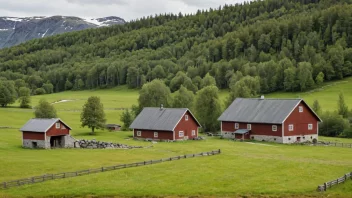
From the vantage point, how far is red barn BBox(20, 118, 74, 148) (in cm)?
6956

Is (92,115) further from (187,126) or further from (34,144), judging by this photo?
(34,144)

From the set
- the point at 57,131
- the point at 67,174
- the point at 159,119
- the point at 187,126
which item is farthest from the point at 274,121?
the point at 67,174

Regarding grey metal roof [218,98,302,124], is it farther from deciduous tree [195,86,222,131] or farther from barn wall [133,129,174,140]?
barn wall [133,129,174,140]

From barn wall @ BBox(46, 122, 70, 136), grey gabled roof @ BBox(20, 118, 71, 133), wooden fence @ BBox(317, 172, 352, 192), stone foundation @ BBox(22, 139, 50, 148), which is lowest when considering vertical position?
wooden fence @ BBox(317, 172, 352, 192)

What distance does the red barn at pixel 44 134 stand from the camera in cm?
6956

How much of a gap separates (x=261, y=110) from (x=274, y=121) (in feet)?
16.6

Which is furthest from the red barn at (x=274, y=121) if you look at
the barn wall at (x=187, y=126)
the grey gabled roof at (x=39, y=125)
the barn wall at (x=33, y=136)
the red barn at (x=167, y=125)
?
the barn wall at (x=33, y=136)

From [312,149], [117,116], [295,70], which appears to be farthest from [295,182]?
[295,70]

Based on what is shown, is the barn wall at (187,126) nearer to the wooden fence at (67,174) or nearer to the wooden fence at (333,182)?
the wooden fence at (67,174)

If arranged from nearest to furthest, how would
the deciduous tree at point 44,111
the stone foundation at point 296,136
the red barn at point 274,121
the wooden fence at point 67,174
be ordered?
the wooden fence at point 67,174
the stone foundation at point 296,136
the red barn at point 274,121
the deciduous tree at point 44,111

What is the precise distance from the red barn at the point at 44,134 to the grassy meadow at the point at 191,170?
248 centimetres

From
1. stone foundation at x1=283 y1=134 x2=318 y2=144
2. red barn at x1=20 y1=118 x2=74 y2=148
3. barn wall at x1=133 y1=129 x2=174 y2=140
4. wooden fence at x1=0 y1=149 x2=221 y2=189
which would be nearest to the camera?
wooden fence at x1=0 y1=149 x2=221 y2=189

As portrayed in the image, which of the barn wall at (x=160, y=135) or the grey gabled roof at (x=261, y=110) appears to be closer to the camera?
the grey gabled roof at (x=261, y=110)

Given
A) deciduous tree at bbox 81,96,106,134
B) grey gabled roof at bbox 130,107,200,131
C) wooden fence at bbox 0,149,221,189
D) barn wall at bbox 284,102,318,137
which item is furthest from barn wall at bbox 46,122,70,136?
barn wall at bbox 284,102,318,137
